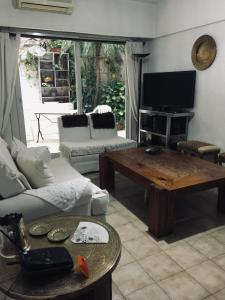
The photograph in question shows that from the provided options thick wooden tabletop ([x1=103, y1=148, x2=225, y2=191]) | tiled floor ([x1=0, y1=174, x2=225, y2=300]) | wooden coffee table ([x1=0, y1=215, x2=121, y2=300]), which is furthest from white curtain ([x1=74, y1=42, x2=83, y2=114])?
wooden coffee table ([x1=0, y1=215, x2=121, y2=300])

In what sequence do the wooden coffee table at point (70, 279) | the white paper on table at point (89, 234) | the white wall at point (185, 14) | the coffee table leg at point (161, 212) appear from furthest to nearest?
the white wall at point (185, 14) < the coffee table leg at point (161, 212) < the white paper on table at point (89, 234) < the wooden coffee table at point (70, 279)

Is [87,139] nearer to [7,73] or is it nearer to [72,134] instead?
[72,134]

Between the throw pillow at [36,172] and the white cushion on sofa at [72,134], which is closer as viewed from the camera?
the throw pillow at [36,172]

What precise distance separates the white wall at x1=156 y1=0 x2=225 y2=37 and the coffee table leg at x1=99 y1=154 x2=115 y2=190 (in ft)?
8.37

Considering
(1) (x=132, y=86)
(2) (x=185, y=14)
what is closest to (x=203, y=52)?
(2) (x=185, y=14)

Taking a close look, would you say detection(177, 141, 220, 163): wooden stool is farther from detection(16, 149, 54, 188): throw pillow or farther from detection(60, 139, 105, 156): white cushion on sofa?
detection(16, 149, 54, 188): throw pillow

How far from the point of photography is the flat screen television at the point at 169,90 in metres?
4.14

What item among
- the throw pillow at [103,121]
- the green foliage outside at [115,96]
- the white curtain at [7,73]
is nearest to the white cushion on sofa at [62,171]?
the throw pillow at [103,121]

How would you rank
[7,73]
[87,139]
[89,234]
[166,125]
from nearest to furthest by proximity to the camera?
[89,234], [7,73], [87,139], [166,125]

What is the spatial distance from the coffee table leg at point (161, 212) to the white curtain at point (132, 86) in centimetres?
310

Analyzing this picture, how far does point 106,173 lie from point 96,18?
2682mm

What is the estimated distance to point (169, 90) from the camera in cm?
442

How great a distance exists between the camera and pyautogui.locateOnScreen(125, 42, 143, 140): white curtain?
4852 millimetres

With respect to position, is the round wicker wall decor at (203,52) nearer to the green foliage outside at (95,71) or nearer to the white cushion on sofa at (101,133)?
the green foliage outside at (95,71)
